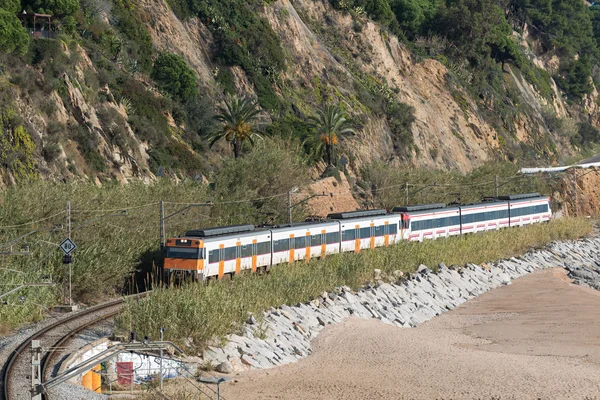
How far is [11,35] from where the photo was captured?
54.5 m

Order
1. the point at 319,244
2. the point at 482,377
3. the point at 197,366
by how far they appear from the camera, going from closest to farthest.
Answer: the point at 197,366
the point at 482,377
the point at 319,244

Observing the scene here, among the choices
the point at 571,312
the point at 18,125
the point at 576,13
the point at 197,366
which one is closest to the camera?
the point at 197,366

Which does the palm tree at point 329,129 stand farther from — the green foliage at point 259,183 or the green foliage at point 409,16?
the green foliage at point 409,16

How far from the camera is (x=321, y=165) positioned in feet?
256

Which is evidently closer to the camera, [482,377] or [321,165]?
[482,377]

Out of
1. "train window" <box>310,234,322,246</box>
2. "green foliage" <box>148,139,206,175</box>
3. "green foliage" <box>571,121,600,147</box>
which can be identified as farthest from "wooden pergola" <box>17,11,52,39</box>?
"green foliage" <box>571,121,600,147</box>

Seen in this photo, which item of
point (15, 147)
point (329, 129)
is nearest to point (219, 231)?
point (15, 147)

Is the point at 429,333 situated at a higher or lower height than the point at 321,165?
lower

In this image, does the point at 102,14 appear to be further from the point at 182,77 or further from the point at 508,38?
the point at 508,38

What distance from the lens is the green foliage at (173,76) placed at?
72.1m

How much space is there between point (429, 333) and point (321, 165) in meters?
43.2

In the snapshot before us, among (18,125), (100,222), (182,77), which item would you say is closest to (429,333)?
(100,222)

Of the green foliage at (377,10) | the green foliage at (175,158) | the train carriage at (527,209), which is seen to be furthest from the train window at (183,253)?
the green foliage at (377,10)

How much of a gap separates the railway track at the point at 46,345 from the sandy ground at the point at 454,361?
191 inches
